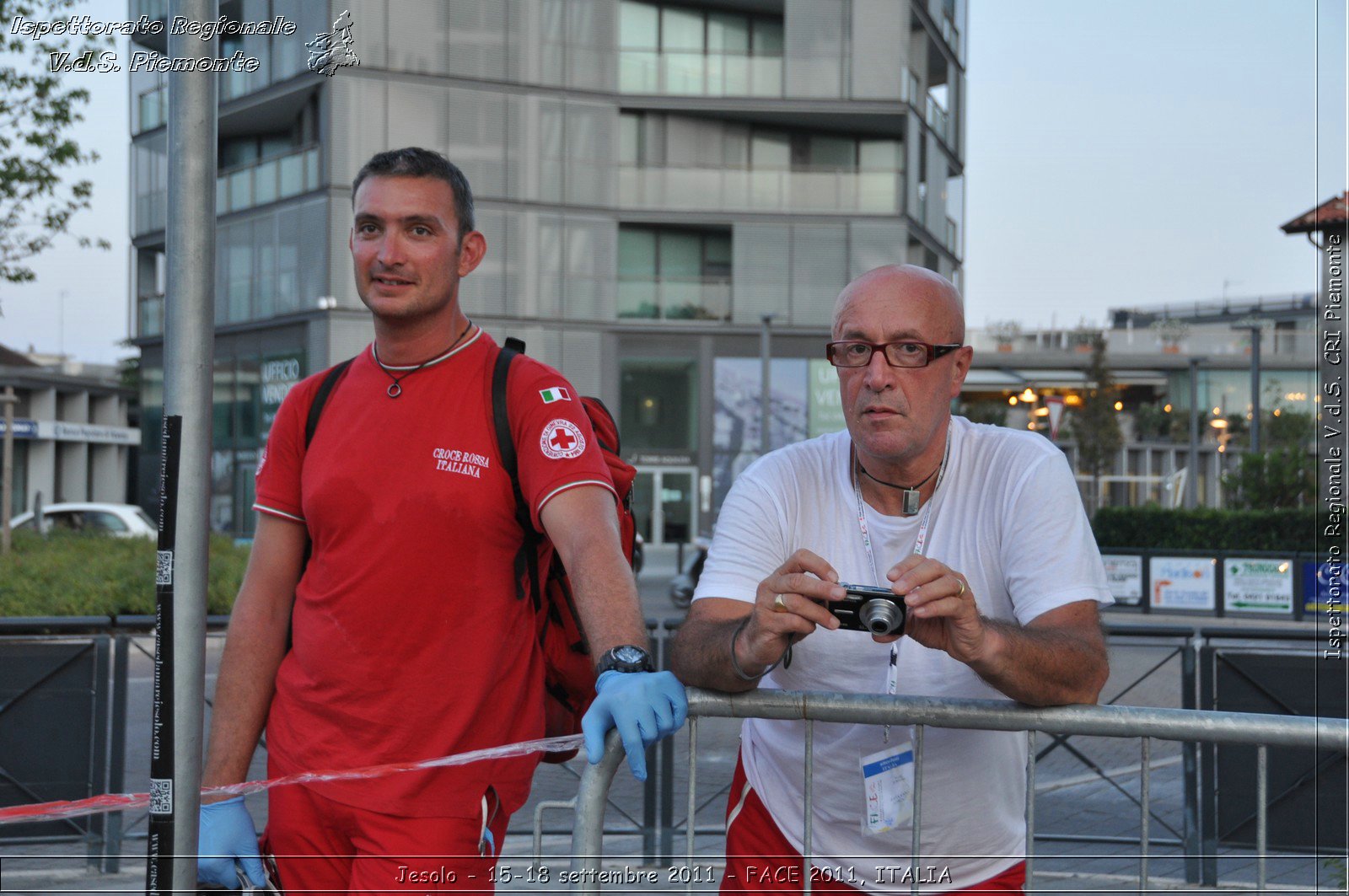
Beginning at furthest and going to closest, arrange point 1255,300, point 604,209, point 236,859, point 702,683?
point 1255,300 < point 604,209 < point 236,859 < point 702,683

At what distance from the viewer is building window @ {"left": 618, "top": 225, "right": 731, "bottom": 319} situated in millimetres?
32406

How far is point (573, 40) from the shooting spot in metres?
30.4

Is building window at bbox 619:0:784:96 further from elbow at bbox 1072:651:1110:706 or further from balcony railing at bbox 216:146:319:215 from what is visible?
elbow at bbox 1072:651:1110:706

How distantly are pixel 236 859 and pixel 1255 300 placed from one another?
3165 inches

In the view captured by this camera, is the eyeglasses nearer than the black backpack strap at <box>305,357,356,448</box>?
Yes

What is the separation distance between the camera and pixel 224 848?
8.93 feet

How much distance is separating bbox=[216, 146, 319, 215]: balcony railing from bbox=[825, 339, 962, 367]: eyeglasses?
1104 inches

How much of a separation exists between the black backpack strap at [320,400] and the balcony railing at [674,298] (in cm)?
2923


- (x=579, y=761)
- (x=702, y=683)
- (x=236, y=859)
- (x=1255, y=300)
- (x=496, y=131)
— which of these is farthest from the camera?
(x=1255, y=300)

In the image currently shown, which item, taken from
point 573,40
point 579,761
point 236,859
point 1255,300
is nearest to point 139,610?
point 579,761

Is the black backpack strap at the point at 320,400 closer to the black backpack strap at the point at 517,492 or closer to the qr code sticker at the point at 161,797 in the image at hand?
the black backpack strap at the point at 517,492

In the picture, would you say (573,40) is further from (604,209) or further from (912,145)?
(912,145)

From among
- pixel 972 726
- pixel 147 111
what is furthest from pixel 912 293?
pixel 147 111

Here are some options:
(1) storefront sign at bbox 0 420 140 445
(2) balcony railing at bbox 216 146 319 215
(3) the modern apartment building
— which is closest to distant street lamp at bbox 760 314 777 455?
(3) the modern apartment building
